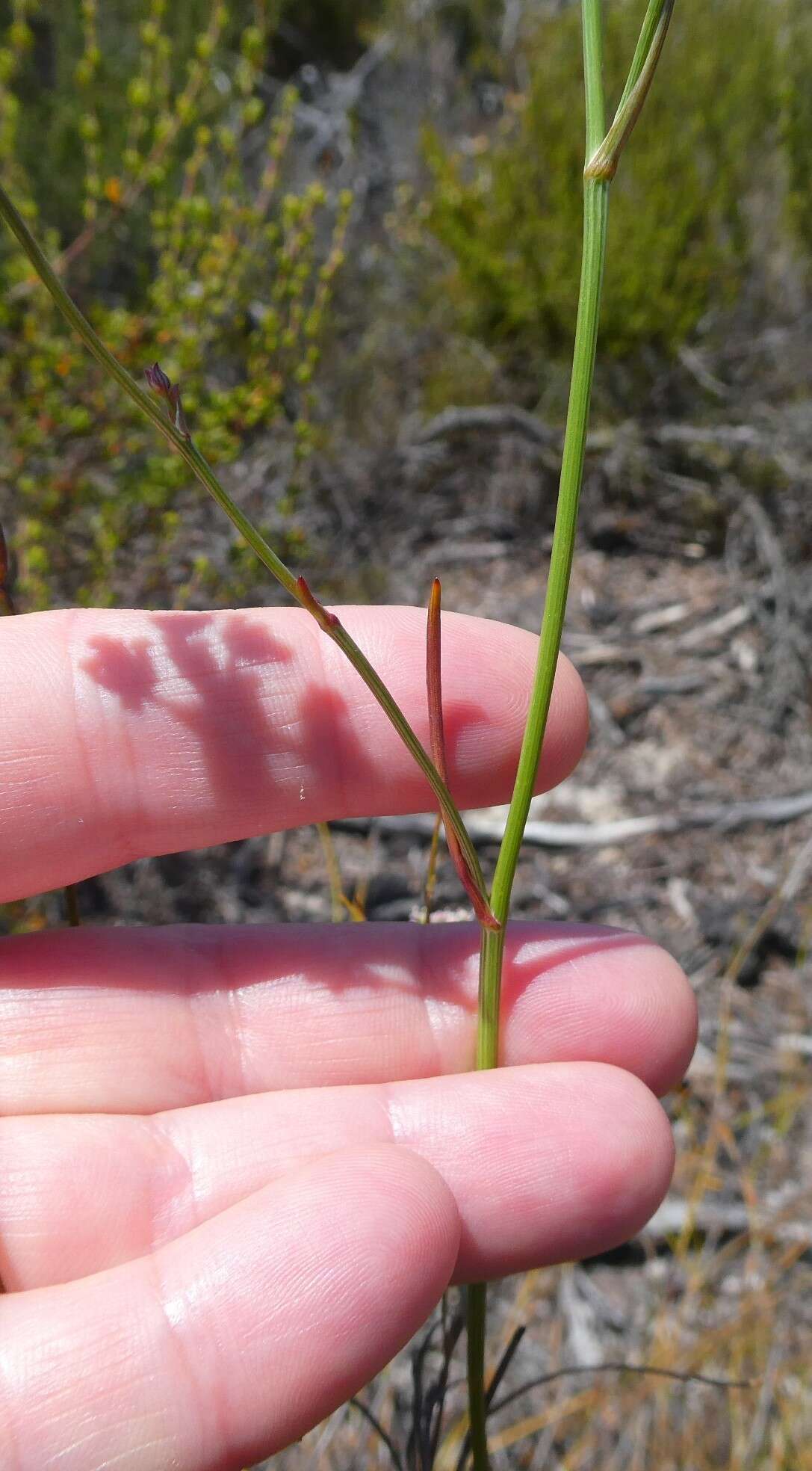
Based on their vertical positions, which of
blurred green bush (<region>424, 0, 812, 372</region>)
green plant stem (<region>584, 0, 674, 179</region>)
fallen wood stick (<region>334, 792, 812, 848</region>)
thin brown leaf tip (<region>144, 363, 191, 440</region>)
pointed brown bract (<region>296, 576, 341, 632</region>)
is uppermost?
blurred green bush (<region>424, 0, 812, 372</region>)

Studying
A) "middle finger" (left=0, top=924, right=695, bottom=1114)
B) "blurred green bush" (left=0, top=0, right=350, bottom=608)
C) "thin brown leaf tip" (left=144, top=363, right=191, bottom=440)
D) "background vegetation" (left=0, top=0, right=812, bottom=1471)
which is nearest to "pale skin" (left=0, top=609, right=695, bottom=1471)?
→ "middle finger" (left=0, top=924, right=695, bottom=1114)

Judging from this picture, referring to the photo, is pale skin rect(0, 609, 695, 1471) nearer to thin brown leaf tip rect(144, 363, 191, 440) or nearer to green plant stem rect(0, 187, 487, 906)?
green plant stem rect(0, 187, 487, 906)

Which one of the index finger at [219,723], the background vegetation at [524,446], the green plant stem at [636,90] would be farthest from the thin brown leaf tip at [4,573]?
the background vegetation at [524,446]

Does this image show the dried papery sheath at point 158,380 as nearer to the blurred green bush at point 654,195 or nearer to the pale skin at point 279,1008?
the pale skin at point 279,1008

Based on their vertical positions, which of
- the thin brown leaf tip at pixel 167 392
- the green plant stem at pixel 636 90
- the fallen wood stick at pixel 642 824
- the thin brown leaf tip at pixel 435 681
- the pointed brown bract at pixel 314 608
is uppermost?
the green plant stem at pixel 636 90

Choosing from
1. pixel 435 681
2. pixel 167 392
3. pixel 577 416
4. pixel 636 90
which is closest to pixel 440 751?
pixel 435 681
